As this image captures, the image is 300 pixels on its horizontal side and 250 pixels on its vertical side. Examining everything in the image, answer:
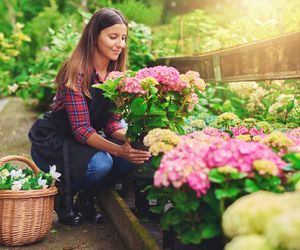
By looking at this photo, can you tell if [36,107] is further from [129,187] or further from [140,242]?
[140,242]

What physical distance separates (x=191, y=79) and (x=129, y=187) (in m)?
1.73

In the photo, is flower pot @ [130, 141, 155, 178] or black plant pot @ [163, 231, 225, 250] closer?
black plant pot @ [163, 231, 225, 250]

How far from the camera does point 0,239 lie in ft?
11.9

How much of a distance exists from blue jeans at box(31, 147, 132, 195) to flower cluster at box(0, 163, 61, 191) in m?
0.29

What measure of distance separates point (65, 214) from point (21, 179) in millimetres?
567

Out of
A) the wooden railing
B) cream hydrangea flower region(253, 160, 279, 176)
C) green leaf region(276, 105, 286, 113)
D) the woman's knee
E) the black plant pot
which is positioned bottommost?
the black plant pot

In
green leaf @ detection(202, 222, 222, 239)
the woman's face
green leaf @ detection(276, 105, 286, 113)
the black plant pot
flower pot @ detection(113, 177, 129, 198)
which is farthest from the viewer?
flower pot @ detection(113, 177, 129, 198)

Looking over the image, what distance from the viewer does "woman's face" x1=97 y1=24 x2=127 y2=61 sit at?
13.2 ft

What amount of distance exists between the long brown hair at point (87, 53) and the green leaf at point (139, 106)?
2.40 ft

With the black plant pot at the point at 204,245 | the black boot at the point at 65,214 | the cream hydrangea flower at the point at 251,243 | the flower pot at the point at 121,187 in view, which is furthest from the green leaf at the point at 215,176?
the flower pot at the point at 121,187

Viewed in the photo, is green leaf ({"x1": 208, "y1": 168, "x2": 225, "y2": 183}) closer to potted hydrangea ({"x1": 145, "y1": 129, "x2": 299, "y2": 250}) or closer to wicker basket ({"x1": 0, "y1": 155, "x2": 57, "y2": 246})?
potted hydrangea ({"x1": 145, "y1": 129, "x2": 299, "y2": 250})

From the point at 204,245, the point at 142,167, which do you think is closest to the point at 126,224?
the point at 142,167

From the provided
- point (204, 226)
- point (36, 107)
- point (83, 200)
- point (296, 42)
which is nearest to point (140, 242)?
point (204, 226)

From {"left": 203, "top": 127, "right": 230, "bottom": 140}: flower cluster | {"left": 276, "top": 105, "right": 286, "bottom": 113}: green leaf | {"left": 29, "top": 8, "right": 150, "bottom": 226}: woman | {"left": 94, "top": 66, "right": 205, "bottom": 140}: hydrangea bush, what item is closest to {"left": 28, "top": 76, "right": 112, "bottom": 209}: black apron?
{"left": 29, "top": 8, "right": 150, "bottom": 226}: woman
